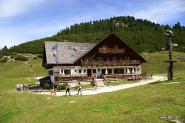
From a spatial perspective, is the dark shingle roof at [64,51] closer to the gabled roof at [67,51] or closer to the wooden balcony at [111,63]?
the gabled roof at [67,51]

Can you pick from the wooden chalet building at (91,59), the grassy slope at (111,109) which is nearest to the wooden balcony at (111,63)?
the wooden chalet building at (91,59)

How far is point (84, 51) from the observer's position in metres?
84.7

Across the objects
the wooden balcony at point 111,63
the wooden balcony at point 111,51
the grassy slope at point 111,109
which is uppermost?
the wooden balcony at point 111,51

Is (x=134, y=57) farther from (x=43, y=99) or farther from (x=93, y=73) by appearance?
(x=43, y=99)

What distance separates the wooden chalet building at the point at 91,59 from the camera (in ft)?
261

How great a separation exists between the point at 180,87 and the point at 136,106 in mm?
7247

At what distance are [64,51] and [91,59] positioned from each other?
19.4 ft

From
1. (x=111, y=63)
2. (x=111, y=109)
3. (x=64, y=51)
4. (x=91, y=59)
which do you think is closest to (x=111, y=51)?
(x=111, y=63)

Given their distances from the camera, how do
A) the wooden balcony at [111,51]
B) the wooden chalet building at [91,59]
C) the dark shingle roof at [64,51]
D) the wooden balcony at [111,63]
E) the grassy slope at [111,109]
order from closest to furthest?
the grassy slope at [111,109], the dark shingle roof at [64,51], the wooden chalet building at [91,59], the wooden balcony at [111,63], the wooden balcony at [111,51]

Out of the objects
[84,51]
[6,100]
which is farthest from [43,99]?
[84,51]

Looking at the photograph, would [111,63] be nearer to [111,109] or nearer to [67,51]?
[67,51]

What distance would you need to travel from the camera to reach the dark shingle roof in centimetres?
7938

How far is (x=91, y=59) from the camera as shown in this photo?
3295 inches

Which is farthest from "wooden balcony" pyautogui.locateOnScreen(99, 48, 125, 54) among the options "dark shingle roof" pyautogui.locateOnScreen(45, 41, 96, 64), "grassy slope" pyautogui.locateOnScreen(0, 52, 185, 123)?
"grassy slope" pyautogui.locateOnScreen(0, 52, 185, 123)
